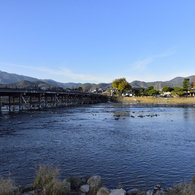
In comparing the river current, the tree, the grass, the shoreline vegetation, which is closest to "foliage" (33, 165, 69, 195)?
the shoreline vegetation

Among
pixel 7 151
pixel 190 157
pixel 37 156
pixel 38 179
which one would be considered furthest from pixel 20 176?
pixel 190 157

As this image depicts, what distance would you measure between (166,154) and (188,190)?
743 centimetres

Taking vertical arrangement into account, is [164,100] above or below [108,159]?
above

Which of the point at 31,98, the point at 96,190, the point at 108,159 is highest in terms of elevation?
the point at 31,98

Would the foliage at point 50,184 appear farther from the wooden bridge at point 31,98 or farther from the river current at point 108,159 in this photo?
the wooden bridge at point 31,98

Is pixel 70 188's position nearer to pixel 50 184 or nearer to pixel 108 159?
pixel 50 184

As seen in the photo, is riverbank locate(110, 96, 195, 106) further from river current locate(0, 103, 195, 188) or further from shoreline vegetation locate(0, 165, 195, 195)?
shoreline vegetation locate(0, 165, 195, 195)

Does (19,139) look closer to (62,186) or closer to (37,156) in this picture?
(37,156)

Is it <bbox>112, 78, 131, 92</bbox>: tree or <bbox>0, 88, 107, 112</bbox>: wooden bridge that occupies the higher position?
<bbox>112, 78, 131, 92</bbox>: tree

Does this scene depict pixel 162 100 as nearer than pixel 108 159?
No

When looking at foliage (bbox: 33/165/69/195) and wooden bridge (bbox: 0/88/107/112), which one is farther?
wooden bridge (bbox: 0/88/107/112)

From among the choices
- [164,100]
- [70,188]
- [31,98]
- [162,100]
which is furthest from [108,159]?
[162,100]

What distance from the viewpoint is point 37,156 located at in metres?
13.7

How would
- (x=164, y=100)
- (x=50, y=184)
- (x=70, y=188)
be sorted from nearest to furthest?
1. (x=50, y=184)
2. (x=70, y=188)
3. (x=164, y=100)
